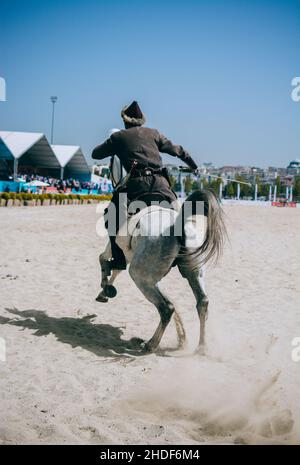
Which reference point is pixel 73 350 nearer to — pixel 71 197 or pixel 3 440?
pixel 3 440

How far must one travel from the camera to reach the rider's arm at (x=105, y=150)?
5.63m

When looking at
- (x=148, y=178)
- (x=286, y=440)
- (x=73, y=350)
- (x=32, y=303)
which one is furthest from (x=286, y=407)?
(x=32, y=303)

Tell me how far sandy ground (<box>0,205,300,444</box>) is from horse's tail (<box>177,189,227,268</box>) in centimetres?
111

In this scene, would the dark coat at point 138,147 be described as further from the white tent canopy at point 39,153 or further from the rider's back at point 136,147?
the white tent canopy at point 39,153

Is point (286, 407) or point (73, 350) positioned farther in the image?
point (73, 350)

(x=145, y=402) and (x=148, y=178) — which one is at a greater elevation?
(x=148, y=178)

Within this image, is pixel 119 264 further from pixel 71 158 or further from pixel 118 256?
pixel 71 158

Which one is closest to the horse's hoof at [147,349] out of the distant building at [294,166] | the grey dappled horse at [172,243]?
the grey dappled horse at [172,243]

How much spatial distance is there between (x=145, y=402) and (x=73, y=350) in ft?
5.22

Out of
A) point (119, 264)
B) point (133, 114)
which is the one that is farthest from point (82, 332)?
point (133, 114)

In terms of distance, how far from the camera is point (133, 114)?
572cm

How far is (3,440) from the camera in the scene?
126 inches

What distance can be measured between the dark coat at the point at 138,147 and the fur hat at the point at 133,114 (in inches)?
4.1

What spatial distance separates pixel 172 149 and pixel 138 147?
440 mm
